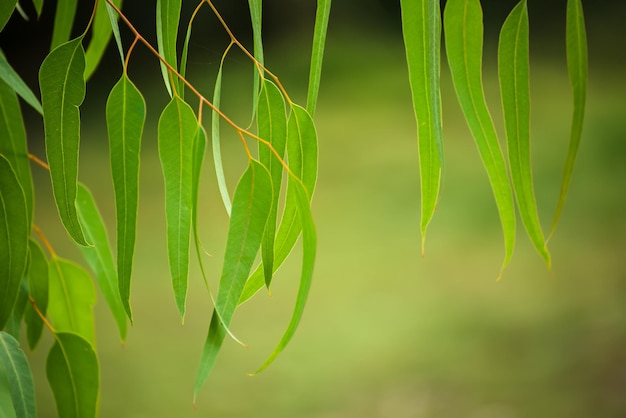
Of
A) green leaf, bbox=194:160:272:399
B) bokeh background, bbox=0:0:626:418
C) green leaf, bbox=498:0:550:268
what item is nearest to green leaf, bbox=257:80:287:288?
green leaf, bbox=194:160:272:399

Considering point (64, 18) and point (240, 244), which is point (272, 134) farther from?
point (64, 18)

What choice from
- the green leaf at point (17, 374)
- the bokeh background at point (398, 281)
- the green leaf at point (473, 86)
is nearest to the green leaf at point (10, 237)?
the green leaf at point (17, 374)

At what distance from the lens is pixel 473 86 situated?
387 mm

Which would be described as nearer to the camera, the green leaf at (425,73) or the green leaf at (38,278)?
the green leaf at (425,73)

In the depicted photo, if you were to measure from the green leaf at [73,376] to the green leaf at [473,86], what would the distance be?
0.86 feet

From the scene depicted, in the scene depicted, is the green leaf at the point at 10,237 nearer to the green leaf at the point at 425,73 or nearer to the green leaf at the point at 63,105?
the green leaf at the point at 63,105

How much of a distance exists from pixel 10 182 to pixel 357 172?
62.9 inches

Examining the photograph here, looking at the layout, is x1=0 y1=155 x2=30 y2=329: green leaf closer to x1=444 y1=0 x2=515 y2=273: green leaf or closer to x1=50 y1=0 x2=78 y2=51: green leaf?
x1=50 y1=0 x2=78 y2=51: green leaf

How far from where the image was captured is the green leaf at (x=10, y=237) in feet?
1.30

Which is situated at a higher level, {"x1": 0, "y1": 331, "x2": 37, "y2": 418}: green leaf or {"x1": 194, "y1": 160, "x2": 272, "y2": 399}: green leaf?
{"x1": 194, "y1": 160, "x2": 272, "y2": 399}: green leaf

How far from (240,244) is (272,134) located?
7 centimetres

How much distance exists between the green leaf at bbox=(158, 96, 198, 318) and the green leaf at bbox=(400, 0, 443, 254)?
0.38ft

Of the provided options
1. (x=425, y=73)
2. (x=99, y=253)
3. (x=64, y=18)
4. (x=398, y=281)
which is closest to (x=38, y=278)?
(x=99, y=253)

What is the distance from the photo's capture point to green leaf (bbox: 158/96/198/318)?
1.18 ft
